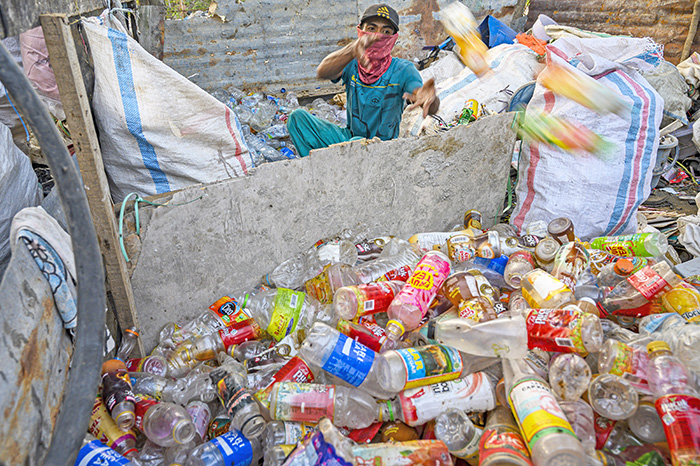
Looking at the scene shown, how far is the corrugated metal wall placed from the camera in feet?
17.2

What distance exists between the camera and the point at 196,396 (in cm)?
193

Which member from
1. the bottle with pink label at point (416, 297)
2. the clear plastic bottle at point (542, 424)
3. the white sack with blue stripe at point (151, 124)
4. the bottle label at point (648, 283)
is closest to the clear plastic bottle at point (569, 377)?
the clear plastic bottle at point (542, 424)

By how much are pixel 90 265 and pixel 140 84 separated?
1527mm

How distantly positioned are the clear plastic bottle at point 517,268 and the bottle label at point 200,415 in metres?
1.73

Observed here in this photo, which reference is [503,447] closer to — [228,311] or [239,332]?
[239,332]

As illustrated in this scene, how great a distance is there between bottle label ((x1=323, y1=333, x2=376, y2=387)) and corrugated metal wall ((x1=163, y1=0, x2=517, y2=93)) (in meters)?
4.72

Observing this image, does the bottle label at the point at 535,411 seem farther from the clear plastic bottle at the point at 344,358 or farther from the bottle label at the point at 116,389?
the bottle label at the point at 116,389

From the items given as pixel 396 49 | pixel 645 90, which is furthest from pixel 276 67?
pixel 645 90

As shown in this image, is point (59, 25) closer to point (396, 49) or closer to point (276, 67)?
point (276, 67)

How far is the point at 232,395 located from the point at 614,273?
2135mm

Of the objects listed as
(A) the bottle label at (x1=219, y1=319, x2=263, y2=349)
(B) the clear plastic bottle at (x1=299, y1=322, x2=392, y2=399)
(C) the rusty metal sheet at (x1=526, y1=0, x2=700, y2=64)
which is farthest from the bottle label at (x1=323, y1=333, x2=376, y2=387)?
(C) the rusty metal sheet at (x1=526, y1=0, x2=700, y2=64)

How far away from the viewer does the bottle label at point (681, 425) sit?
1.40 meters

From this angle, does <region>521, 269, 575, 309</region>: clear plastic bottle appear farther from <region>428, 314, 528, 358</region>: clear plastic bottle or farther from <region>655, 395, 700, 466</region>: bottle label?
<region>655, 395, 700, 466</region>: bottle label

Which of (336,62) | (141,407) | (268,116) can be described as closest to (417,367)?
(141,407)
